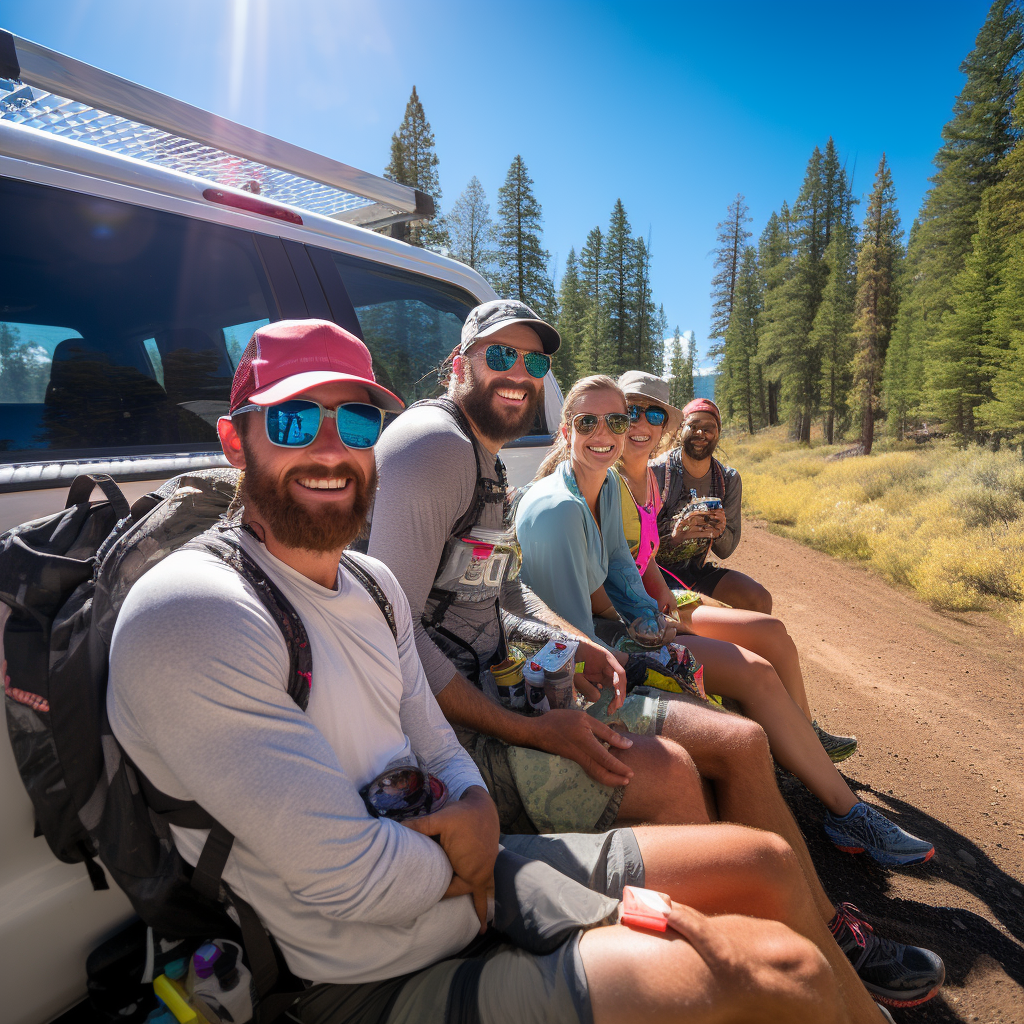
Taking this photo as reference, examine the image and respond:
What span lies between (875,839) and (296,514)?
282 cm

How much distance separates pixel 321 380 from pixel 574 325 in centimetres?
4562

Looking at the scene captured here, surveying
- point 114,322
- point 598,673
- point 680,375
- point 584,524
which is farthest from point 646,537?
point 680,375

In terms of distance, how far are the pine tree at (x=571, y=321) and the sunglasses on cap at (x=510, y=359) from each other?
35406 mm

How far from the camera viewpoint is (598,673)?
7.98 feet

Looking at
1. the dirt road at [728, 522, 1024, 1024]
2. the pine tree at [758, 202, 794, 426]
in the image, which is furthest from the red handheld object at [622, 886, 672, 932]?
the pine tree at [758, 202, 794, 426]

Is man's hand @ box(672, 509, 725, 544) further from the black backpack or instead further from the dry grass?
the dry grass

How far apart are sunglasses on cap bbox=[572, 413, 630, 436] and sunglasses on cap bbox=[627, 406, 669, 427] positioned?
785 millimetres

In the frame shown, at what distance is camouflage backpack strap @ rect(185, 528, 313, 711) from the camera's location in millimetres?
1307

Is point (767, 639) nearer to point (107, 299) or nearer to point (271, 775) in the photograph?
point (271, 775)

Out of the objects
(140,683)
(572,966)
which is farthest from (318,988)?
(140,683)

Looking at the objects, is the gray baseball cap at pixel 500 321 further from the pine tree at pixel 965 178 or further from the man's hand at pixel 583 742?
the pine tree at pixel 965 178

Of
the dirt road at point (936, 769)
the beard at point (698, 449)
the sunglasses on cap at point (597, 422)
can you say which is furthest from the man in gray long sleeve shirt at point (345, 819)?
the beard at point (698, 449)

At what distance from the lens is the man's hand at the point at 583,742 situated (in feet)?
6.25

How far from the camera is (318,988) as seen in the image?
49.8 inches
